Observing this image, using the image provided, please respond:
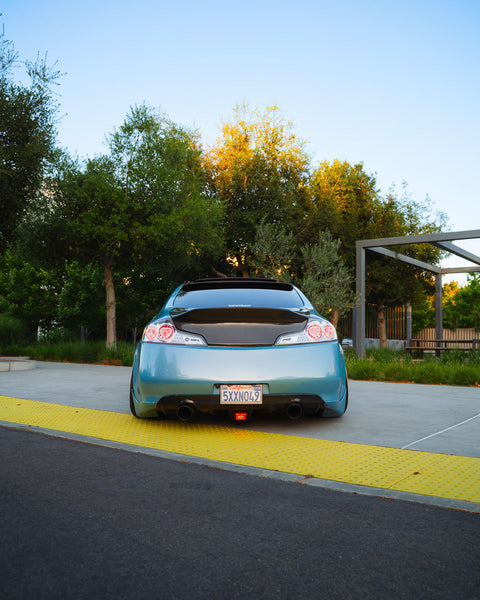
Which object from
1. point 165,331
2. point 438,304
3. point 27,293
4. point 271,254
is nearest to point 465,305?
point 438,304

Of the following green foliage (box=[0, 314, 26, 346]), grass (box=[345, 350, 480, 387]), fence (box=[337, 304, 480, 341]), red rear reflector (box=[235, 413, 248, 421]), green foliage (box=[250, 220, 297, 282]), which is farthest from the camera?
fence (box=[337, 304, 480, 341])

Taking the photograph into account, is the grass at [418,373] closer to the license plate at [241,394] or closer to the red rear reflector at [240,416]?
the red rear reflector at [240,416]

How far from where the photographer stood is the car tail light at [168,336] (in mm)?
5324

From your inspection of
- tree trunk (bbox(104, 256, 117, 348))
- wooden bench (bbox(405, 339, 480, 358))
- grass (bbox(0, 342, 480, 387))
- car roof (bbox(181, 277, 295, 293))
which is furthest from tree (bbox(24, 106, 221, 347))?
car roof (bbox(181, 277, 295, 293))

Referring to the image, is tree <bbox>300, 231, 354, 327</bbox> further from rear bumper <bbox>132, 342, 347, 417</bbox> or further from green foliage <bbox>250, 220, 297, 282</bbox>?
rear bumper <bbox>132, 342, 347, 417</bbox>

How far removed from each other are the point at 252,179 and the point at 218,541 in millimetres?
24865

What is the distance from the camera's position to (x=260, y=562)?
2615mm

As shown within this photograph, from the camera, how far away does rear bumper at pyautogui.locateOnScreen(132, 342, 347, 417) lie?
5195mm

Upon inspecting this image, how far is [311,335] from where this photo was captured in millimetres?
5398

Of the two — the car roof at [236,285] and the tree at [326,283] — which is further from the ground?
the tree at [326,283]

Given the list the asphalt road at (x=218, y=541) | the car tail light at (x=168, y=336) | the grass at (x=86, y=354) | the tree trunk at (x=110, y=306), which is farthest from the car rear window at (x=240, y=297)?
the tree trunk at (x=110, y=306)

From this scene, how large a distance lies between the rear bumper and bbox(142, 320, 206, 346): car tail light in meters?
0.05

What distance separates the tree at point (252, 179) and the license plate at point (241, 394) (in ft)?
68.8

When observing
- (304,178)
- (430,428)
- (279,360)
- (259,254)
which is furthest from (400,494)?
(304,178)
